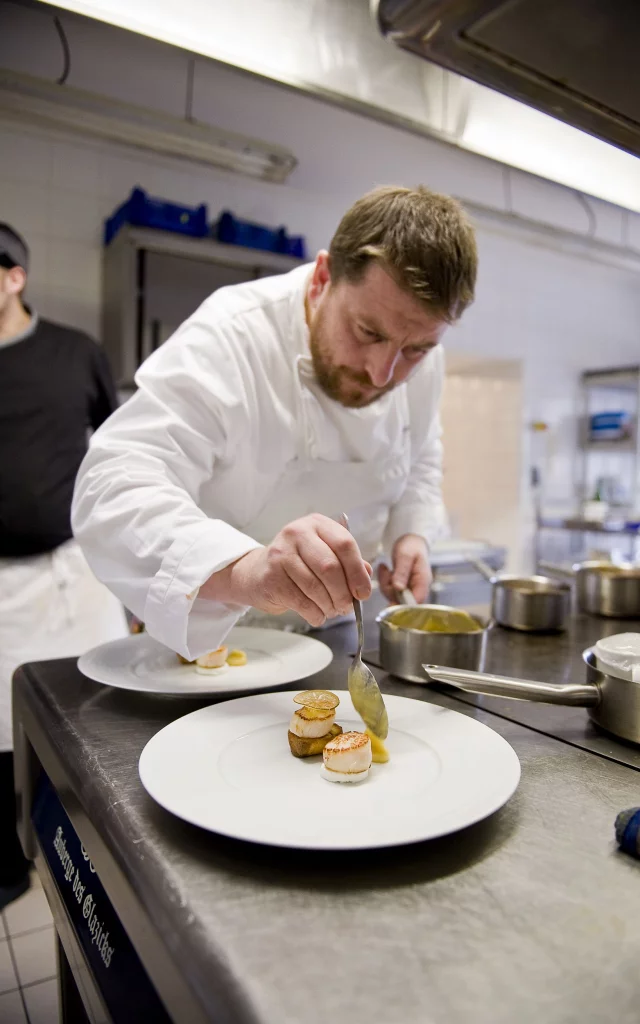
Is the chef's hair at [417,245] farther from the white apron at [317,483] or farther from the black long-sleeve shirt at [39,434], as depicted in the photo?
the black long-sleeve shirt at [39,434]

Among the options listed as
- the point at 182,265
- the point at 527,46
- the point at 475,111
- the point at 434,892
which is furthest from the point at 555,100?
the point at 182,265

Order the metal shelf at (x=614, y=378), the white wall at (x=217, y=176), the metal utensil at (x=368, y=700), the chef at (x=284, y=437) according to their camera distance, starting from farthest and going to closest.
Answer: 1. the metal shelf at (x=614, y=378)
2. the white wall at (x=217, y=176)
3. the chef at (x=284, y=437)
4. the metal utensil at (x=368, y=700)

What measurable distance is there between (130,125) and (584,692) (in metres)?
2.71

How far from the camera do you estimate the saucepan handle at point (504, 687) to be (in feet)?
2.59

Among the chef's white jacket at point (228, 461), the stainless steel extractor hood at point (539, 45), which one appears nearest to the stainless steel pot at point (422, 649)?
the chef's white jacket at point (228, 461)


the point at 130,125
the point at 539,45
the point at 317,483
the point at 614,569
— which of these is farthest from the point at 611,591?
the point at 130,125

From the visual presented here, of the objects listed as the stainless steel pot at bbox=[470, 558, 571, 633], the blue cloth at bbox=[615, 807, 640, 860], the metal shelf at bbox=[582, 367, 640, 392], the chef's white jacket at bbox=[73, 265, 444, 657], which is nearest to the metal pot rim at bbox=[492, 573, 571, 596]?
the stainless steel pot at bbox=[470, 558, 571, 633]

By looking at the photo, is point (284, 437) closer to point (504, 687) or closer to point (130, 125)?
point (504, 687)

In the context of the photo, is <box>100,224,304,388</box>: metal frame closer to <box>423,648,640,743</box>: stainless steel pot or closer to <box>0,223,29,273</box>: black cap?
<box>0,223,29,273</box>: black cap

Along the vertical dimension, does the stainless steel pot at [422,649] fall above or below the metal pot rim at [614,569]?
below

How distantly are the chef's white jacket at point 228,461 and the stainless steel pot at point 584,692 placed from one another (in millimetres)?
338

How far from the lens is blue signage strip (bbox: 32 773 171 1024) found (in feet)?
1.87

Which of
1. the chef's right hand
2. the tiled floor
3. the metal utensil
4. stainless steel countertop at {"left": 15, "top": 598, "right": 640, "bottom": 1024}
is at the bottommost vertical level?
the tiled floor

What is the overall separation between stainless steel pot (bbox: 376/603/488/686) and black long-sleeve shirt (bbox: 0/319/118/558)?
157cm
